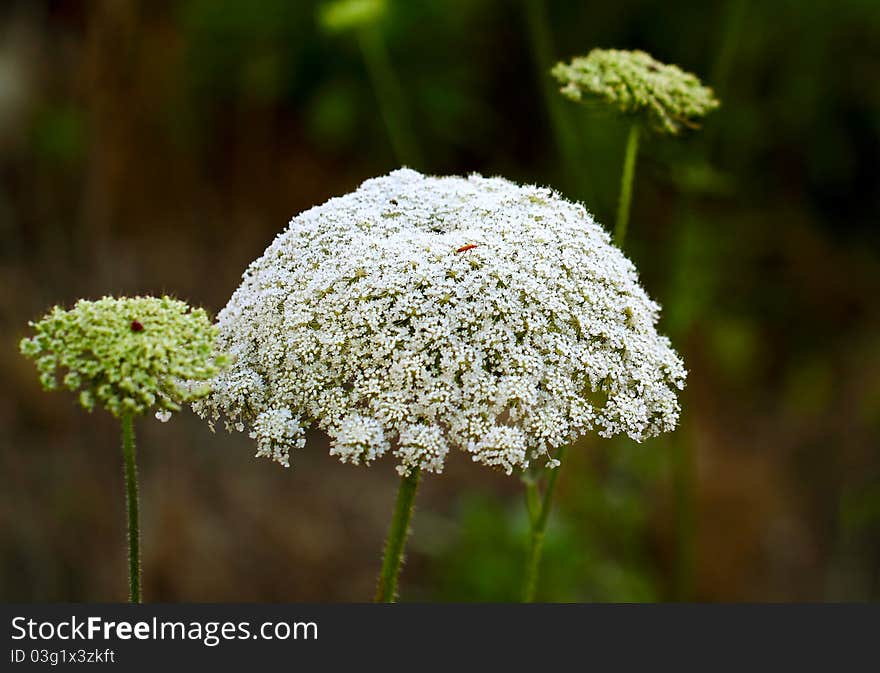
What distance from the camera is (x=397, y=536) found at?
8.11ft

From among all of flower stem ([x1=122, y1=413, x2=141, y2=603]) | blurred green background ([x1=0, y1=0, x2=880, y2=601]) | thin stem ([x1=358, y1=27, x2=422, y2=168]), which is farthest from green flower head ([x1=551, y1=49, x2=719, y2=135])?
thin stem ([x1=358, y1=27, x2=422, y2=168])

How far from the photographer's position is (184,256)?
754 centimetres

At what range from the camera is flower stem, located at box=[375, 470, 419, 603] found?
2408 millimetres

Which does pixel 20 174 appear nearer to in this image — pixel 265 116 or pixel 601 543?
pixel 265 116

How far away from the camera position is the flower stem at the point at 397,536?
2408mm

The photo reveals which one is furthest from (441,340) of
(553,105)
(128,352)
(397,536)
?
(553,105)

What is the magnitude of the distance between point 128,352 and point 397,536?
3.03 feet

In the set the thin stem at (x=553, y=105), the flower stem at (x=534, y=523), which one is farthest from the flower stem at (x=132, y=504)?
the thin stem at (x=553, y=105)

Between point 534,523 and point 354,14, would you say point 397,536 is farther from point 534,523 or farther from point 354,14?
point 354,14

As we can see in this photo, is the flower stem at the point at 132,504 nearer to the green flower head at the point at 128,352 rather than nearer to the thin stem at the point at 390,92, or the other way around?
the green flower head at the point at 128,352

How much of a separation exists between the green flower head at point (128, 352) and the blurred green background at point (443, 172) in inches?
147

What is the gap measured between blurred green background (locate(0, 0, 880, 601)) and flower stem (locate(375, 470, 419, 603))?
10.2 feet

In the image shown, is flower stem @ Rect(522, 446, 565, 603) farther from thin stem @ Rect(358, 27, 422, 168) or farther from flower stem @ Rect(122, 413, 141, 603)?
thin stem @ Rect(358, 27, 422, 168)

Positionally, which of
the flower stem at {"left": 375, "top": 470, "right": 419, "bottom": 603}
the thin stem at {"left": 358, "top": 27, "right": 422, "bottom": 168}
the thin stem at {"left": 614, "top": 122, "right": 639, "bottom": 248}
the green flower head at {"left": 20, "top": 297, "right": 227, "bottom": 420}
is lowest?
the flower stem at {"left": 375, "top": 470, "right": 419, "bottom": 603}
